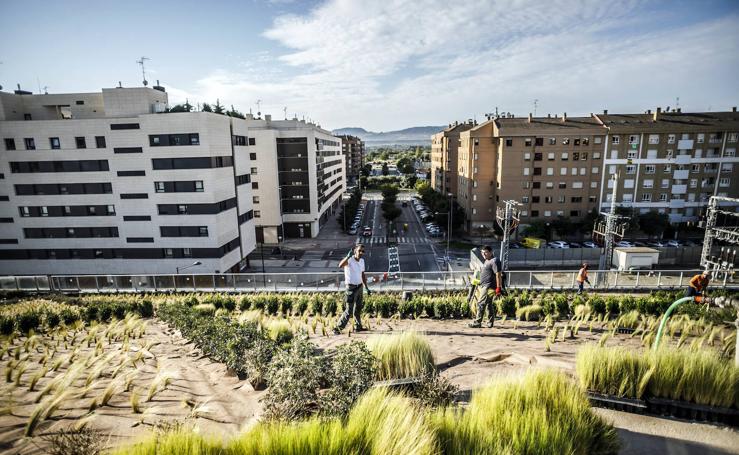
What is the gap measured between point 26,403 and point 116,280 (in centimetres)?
2103

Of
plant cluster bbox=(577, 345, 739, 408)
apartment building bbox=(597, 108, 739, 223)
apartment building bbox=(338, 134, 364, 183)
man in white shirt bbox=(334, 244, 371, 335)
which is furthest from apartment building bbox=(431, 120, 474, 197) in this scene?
plant cluster bbox=(577, 345, 739, 408)

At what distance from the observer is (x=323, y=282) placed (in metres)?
22.1

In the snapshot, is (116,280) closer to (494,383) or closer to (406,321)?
(406,321)

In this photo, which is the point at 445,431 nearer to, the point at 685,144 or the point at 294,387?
the point at 294,387

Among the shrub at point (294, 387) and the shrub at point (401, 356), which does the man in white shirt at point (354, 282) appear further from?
the shrub at point (294, 387)

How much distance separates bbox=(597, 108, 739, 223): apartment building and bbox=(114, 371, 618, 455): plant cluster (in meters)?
53.5

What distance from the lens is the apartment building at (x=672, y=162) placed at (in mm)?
48000

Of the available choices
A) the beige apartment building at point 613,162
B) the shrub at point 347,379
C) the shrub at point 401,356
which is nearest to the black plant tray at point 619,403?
the shrub at point 401,356

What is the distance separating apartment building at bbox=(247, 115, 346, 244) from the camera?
48.3m

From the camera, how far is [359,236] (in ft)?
177

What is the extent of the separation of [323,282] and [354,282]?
43.5 ft

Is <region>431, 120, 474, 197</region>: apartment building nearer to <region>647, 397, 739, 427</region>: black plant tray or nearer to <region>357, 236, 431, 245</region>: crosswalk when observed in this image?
<region>357, 236, 431, 245</region>: crosswalk

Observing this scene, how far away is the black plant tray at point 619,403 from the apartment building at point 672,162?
52.1 m

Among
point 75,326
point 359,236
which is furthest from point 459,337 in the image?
point 359,236
